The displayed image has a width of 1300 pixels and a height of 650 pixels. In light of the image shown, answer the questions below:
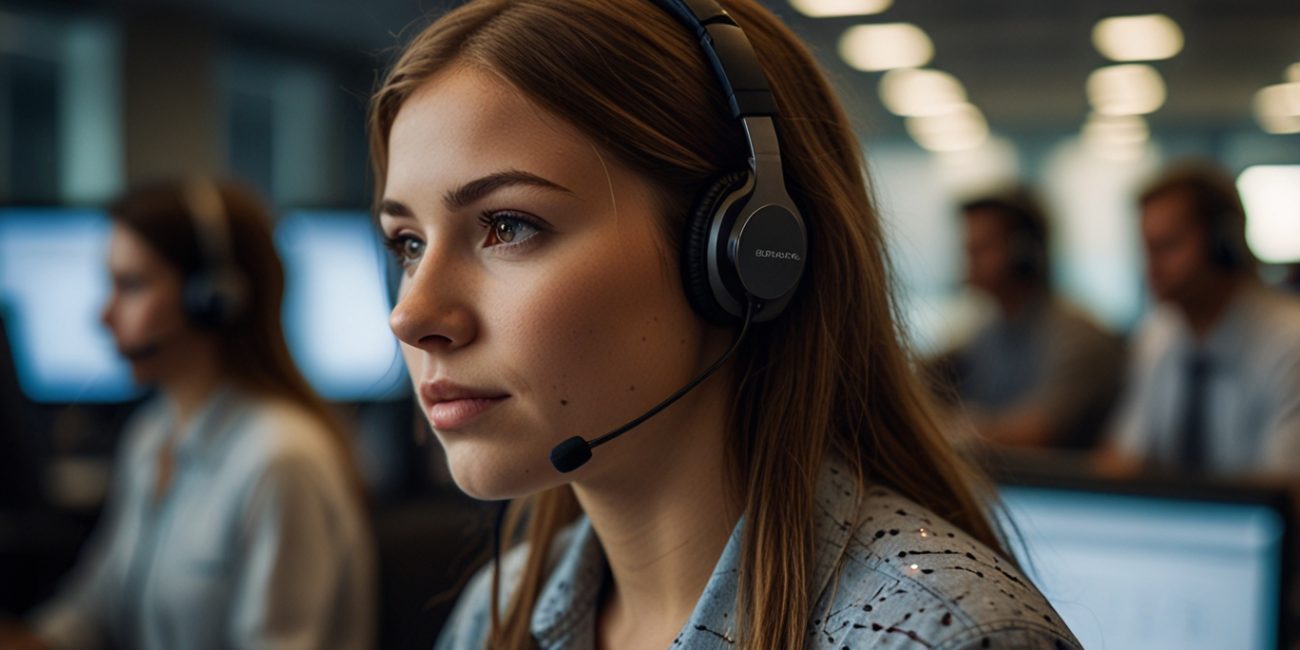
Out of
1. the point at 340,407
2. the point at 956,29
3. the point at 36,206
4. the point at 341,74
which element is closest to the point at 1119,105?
the point at 956,29

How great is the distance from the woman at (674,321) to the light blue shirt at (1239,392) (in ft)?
5.00

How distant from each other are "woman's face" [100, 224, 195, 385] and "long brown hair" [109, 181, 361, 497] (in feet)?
0.08

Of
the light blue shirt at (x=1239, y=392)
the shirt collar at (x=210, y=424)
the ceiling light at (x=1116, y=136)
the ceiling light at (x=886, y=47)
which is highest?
the ceiling light at (x=886, y=47)

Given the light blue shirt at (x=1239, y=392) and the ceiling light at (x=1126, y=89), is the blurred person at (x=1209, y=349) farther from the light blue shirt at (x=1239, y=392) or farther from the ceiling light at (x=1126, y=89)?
the ceiling light at (x=1126, y=89)

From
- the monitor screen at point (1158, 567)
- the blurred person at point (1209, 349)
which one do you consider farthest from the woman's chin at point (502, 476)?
the blurred person at point (1209, 349)

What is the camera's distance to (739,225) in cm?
73

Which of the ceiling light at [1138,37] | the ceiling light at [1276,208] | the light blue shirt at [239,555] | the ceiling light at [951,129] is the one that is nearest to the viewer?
the light blue shirt at [239,555]

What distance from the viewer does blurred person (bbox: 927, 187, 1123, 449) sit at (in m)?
3.29

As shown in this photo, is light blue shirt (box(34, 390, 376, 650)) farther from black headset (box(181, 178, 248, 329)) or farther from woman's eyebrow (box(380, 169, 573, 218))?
woman's eyebrow (box(380, 169, 573, 218))

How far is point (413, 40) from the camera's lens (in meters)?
0.84

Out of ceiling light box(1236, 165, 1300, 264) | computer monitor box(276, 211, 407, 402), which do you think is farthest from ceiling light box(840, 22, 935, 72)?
computer monitor box(276, 211, 407, 402)

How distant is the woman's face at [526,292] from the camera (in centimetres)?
72

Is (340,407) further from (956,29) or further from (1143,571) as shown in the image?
(956,29)

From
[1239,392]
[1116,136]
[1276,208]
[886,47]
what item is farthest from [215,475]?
[1116,136]
